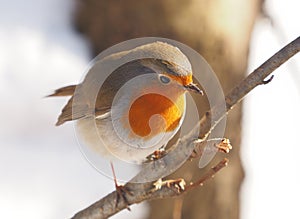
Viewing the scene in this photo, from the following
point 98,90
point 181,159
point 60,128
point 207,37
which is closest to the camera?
point 181,159

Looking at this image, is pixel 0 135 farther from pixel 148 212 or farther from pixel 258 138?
pixel 258 138

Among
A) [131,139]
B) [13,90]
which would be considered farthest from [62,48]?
[131,139]

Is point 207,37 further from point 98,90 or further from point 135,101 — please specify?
point 135,101

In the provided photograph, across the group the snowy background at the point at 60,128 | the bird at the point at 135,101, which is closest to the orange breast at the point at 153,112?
the bird at the point at 135,101

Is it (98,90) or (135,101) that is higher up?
(98,90)

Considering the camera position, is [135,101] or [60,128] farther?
[60,128]

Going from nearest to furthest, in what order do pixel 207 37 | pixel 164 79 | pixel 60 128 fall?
pixel 164 79, pixel 207 37, pixel 60 128

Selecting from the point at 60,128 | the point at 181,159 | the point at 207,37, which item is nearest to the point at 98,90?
the point at 181,159
